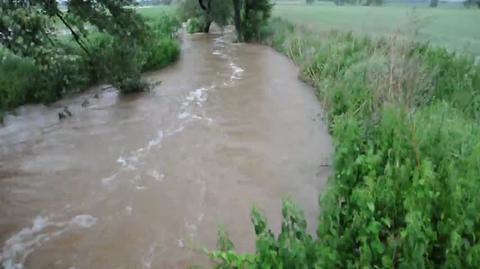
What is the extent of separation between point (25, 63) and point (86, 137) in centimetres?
412

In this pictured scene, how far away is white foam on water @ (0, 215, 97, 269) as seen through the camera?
16.7ft

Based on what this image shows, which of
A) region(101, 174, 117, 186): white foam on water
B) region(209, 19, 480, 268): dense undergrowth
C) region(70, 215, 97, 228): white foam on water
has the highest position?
region(209, 19, 480, 268): dense undergrowth

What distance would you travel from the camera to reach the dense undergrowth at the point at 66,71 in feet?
32.0

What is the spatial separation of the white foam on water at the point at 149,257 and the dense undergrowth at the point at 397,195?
78 centimetres

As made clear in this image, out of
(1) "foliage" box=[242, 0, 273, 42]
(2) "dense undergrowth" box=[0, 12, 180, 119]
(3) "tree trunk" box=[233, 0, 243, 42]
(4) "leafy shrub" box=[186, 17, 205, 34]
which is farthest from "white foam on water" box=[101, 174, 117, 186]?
(4) "leafy shrub" box=[186, 17, 205, 34]

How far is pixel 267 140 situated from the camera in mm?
9086

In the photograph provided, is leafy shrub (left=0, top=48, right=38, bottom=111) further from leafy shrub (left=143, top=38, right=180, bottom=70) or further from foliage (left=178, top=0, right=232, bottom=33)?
foliage (left=178, top=0, right=232, bottom=33)

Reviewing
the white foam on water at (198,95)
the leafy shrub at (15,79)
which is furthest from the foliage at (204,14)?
the leafy shrub at (15,79)

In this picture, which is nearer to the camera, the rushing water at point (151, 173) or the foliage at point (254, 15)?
the rushing water at point (151, 173)

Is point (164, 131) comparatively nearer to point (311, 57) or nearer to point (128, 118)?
point (128, 118)

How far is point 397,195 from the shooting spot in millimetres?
3895

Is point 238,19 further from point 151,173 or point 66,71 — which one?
point 151,173

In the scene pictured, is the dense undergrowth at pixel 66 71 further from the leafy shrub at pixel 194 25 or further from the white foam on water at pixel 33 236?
the leafy shrub at pixel 194 25

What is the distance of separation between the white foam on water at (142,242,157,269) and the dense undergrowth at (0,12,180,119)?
5.36 metres
